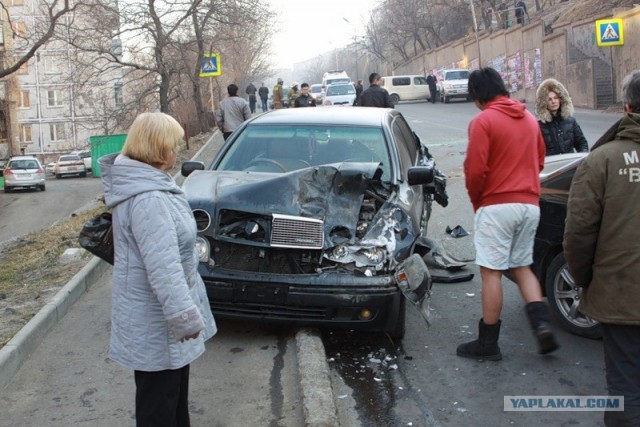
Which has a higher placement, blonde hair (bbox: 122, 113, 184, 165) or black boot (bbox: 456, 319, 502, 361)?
blonde hair (bbox: 122, 113, 184, 165)

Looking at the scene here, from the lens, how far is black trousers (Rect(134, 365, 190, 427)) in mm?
3248

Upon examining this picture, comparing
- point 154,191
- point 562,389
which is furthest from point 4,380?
point 562,389

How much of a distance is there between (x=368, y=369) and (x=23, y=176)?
1465 inches

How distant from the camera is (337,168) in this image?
603cm

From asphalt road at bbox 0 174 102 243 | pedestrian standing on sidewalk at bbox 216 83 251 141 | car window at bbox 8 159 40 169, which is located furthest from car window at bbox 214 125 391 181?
car window at bbox 8 159 40 169

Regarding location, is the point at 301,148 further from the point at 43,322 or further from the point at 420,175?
the point at 43,322

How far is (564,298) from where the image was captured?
18.8ft

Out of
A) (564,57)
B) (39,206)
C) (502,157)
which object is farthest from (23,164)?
(502,157)

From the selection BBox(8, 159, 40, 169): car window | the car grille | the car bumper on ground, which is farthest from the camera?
BBox(8, 159, 40, 169): car window

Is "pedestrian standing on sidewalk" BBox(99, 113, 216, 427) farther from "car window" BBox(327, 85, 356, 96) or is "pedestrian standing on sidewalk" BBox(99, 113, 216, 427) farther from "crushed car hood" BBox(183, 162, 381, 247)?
"car window" BBox(327, 85, 356, 96)

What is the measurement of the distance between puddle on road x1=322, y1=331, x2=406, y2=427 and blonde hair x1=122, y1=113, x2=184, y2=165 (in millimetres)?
2148

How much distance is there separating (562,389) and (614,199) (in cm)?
204

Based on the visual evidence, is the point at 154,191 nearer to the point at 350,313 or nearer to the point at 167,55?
Answer: the point at 350,313

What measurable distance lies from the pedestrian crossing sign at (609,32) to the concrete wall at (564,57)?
0.56 meters
